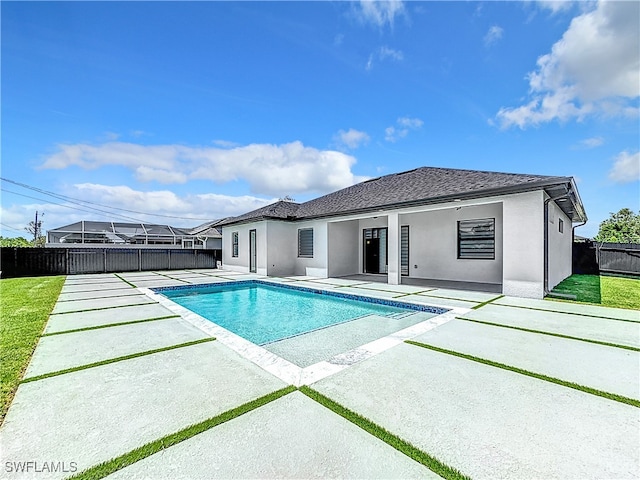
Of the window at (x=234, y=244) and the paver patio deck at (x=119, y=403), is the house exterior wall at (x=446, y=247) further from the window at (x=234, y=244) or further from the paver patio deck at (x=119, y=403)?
the paver patio deck at (x=119, y=403)

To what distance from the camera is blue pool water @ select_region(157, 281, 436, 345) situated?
6352mm

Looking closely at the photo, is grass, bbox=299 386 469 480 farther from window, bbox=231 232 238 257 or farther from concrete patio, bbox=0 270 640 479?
window, bbox=231 232 238 257

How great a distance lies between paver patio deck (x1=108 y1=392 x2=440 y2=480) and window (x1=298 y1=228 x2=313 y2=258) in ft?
42.3

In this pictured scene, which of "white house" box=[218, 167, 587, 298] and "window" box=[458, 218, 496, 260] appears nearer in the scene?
"white house" box=[218, 167, 587, 298]

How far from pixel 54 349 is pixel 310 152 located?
2400cm

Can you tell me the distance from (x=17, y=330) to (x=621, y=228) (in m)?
50.0

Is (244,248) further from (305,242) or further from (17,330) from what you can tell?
(17,330)

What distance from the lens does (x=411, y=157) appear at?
20.5 metres

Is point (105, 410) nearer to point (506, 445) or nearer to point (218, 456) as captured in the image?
point (218, 456)

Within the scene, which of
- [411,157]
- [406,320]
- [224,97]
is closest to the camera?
[406,320]

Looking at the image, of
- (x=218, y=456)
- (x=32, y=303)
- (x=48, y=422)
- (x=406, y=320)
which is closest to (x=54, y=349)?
(x=48, y=422)

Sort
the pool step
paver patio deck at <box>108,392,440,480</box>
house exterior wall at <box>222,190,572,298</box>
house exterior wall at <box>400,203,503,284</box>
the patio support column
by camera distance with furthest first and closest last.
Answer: the patio support column → house exterior wall at <box>400,203,503,284</box> → house exterior wall at <box>222,190,572,298</box> → the pool step → paver patio deck at <box>108,392,440,480</box>

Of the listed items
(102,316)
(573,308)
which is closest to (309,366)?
(102,316)

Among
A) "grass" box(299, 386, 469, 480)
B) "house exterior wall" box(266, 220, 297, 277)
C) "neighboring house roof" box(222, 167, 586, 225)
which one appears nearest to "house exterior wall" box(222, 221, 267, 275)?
"house exterior wall" box(266, 220, 297, 277)
